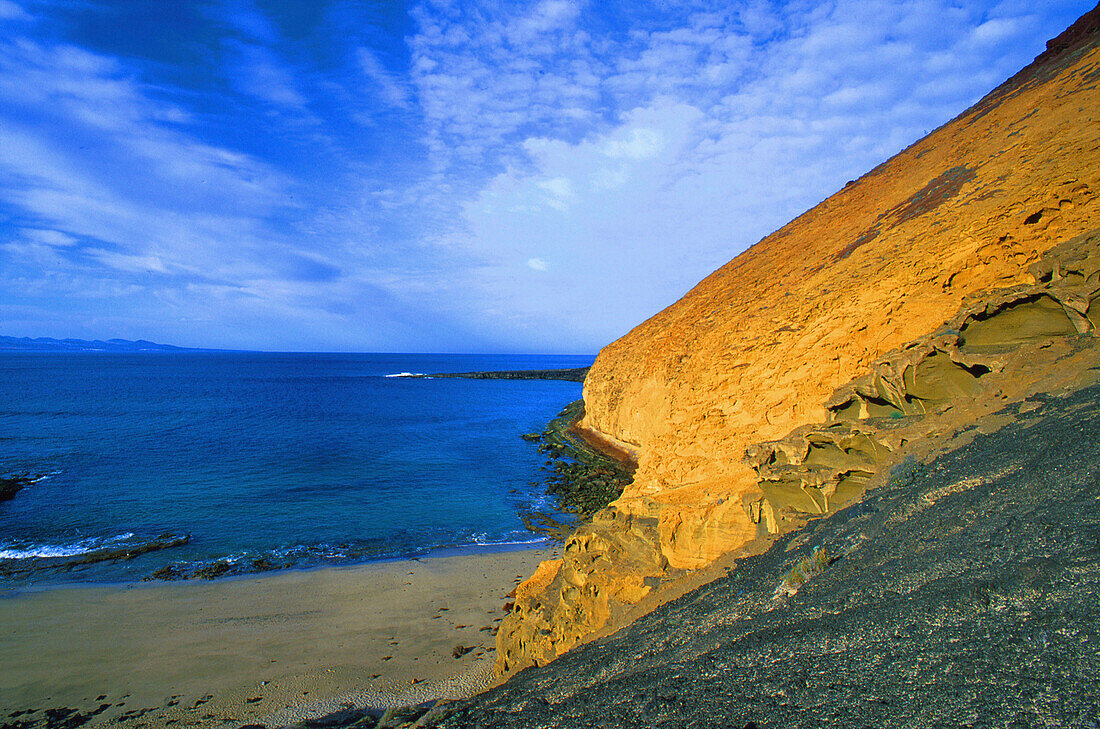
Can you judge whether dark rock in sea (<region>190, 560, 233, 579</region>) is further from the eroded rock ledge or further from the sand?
the eroded rock ledge

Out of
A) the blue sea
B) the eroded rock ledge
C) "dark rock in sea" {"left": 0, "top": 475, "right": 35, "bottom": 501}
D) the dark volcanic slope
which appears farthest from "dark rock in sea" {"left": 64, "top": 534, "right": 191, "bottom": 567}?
the dark volcanic slope

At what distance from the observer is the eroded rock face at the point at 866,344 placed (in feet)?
21.8

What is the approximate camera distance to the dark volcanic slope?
123 inches

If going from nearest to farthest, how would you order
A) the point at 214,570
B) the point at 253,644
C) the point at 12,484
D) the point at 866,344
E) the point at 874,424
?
the point at 874,424, the point at 866,344, the point at 253,644, the point at 214,570, the point at 12,484

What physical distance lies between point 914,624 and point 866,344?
23.6 feet

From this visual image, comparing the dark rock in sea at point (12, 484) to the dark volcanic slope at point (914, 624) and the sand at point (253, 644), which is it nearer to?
the sand at point (253, 644)

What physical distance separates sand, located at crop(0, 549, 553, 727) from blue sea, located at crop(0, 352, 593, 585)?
6.83 feet

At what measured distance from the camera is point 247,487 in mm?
Result: 26000

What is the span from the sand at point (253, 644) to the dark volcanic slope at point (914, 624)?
19.7ft

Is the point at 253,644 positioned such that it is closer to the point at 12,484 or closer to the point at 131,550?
the point at 131,550

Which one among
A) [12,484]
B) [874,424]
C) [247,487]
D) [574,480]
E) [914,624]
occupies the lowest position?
[574,480]

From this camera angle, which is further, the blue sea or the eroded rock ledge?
the blue sea

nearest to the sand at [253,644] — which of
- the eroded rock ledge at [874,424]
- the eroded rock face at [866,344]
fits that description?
the eroded rock face at [866,344]

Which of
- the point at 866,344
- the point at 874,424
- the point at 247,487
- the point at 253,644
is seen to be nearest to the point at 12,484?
the point at 247,487
